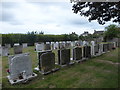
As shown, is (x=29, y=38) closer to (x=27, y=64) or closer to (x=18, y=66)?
(x=27, y=64)

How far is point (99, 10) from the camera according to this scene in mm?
6527

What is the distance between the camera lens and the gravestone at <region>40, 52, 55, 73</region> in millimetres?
5020

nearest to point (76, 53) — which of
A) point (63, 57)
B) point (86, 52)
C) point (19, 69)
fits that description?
point (86, 52)

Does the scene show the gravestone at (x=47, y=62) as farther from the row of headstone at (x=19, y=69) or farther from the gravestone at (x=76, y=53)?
the gravestone at (x=76, y=53)

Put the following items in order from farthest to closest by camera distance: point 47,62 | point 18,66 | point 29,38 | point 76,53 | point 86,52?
point 29,38 → point 86,52 → point 76,53 → point 47,62 → point 18,66

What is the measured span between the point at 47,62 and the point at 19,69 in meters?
1.36

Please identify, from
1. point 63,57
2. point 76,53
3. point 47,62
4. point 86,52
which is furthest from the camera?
point 86,52

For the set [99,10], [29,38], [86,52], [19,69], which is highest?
[99,10]

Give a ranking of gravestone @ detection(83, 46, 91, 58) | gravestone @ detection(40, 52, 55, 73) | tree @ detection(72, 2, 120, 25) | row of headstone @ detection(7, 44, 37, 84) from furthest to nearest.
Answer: gravestone @ detection(83, 46, 91, 58) < tree @ detection(72, 2, 120, 25) < gravestone @ detection(40, 52, 55, 73) < row of headstone @ detection(7, 44, 37, 84)

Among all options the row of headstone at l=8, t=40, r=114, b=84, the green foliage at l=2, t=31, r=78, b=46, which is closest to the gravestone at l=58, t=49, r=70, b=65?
the row of headstone at l=8, t=40, r=114, b=84

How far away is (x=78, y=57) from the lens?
7543 mm

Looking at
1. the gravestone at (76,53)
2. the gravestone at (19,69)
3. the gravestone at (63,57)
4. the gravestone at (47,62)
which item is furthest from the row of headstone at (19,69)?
the gravestone at (76,53)

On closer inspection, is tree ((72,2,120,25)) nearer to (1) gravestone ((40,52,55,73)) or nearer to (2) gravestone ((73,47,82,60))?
(2) gravestone ((73,47,82,60))

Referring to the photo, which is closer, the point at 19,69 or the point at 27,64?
the point at 19,69
